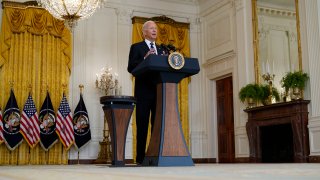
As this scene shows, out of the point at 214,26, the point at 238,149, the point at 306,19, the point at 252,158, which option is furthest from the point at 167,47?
the point at 214,26

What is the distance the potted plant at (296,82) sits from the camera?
6.73m

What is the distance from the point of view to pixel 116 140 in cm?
362

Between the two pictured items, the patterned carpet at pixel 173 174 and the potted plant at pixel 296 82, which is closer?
the patterned carpet at pixel 173 174

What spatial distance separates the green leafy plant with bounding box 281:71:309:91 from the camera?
265 inches

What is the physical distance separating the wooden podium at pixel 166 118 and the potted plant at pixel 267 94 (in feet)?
14.2

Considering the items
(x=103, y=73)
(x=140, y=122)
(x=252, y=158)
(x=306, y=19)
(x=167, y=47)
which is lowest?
(x=252, y=158)

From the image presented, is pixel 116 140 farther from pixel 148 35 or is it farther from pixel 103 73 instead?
pixel 103 73

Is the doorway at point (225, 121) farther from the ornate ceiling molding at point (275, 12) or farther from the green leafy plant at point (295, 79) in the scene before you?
the green leafy plant at point (295, 79)

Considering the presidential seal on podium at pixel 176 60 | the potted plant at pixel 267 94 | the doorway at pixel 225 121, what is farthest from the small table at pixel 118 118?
the doorway at pixel 225 121

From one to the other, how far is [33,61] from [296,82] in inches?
194

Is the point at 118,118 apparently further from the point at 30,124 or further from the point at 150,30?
the point at 30,124

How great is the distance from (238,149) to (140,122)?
4899 millimetres

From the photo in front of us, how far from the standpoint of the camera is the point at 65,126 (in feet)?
26.5

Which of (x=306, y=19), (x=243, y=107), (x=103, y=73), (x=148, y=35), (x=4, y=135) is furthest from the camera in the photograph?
(x=103, y=73)
